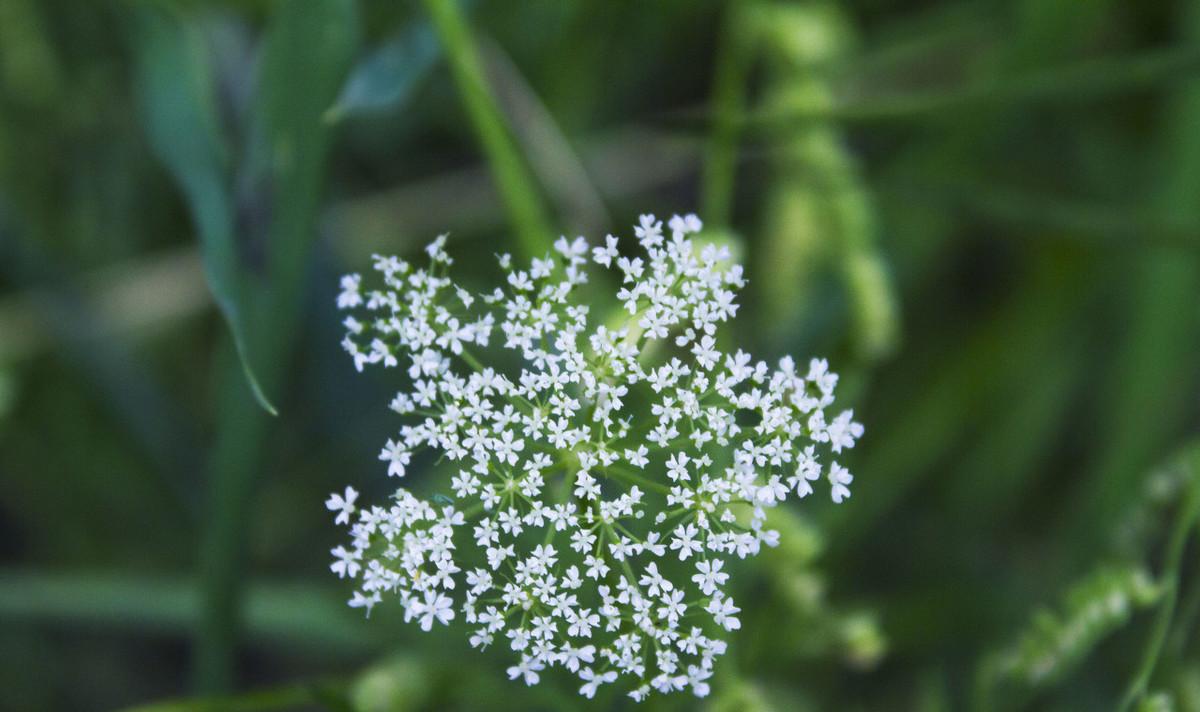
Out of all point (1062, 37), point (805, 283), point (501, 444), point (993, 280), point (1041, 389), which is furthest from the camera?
point (993, 280)

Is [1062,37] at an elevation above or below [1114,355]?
above

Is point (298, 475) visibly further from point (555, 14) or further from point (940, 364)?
point (940, 364)

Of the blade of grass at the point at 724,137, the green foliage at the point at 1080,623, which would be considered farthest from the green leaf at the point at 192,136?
the green foliage at the point at 1080,623

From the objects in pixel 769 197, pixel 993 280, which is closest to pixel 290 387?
pixel 769 197

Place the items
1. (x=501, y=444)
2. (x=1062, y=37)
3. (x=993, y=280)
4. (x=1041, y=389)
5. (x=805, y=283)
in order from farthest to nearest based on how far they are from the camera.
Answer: (x=993, y=280)
(x=1041, y=389)
(x=805, y=283)
(x=1062, y=37)
(x=501, y=444)

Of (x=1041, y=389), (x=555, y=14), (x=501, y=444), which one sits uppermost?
(x=555, y=14)

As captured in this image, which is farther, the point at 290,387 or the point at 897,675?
the point at 290,387

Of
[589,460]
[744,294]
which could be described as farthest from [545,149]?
[589,460]

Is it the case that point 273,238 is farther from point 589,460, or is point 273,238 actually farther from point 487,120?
point 589,460

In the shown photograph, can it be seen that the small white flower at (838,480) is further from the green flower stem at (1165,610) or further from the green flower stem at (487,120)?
the green flower stem at (487,120)
